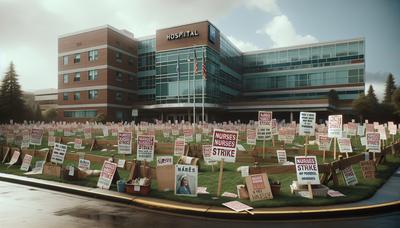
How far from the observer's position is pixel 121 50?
6125cm

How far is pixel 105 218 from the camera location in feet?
23.5

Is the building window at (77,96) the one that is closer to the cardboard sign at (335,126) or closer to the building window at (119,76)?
the building window at (119,76)

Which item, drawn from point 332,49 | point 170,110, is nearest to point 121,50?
point 170,110

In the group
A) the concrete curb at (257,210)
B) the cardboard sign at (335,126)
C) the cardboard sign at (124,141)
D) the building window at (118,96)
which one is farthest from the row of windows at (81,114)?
the concrete curb at (257,210)

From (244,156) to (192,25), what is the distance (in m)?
45.6

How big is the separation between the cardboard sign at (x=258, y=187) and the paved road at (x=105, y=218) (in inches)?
50.4

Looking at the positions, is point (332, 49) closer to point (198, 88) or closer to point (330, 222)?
point (198, 88)

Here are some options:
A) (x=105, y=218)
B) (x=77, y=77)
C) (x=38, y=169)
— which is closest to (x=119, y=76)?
(x=77, y=77)

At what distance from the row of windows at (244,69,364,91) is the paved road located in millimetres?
64391

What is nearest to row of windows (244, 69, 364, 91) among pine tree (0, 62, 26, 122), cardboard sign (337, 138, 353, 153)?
pine tree (0, 62, 26, 122)

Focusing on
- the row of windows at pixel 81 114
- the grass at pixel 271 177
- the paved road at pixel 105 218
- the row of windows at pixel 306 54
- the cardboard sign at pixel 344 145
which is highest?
the row of windows at pixel 306 54

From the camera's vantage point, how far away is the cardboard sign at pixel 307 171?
859 centimetres

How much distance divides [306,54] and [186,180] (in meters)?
67.6

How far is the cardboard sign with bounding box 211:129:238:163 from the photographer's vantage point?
29.0ft
